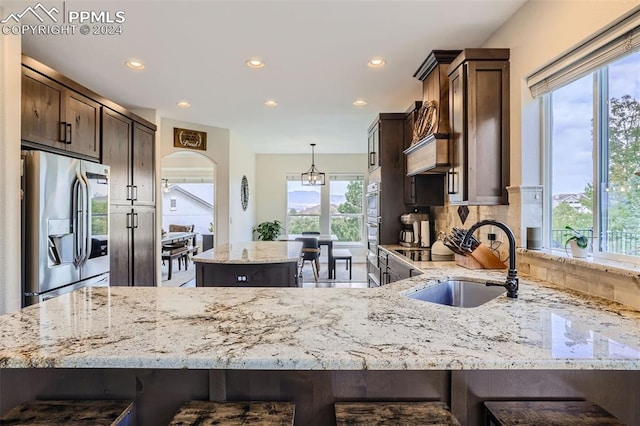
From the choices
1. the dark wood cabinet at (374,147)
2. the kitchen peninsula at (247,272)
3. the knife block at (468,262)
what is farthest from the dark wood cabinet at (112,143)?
the knife block at (468,262)

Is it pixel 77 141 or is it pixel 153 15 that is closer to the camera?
pixel 153 15

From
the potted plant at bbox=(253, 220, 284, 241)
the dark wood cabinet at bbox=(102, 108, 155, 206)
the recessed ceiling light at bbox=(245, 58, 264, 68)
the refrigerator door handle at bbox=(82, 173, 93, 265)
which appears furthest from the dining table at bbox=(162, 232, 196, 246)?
the recessed ceiling light at bbox=(245, 58, 264, 68)

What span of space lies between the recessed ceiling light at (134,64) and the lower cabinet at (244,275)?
6.47 feet

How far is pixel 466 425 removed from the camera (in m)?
1.18

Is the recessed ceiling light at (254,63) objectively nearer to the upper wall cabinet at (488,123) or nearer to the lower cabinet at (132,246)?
the upper wall cabinet at (488,123)

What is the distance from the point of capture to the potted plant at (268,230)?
306 inches

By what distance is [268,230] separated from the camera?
25.8ft

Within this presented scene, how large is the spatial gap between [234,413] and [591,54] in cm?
228

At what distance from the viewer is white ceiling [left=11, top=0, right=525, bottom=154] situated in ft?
7.77

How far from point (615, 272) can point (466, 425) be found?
0.98 m

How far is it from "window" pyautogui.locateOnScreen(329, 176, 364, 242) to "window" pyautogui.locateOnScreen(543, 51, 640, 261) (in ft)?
20.8

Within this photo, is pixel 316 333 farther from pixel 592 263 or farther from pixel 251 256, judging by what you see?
pixel 251 256

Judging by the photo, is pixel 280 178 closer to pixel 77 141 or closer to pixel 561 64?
pixel 77 141

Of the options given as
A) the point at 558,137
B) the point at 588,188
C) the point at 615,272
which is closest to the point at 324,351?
the point at 615,272
